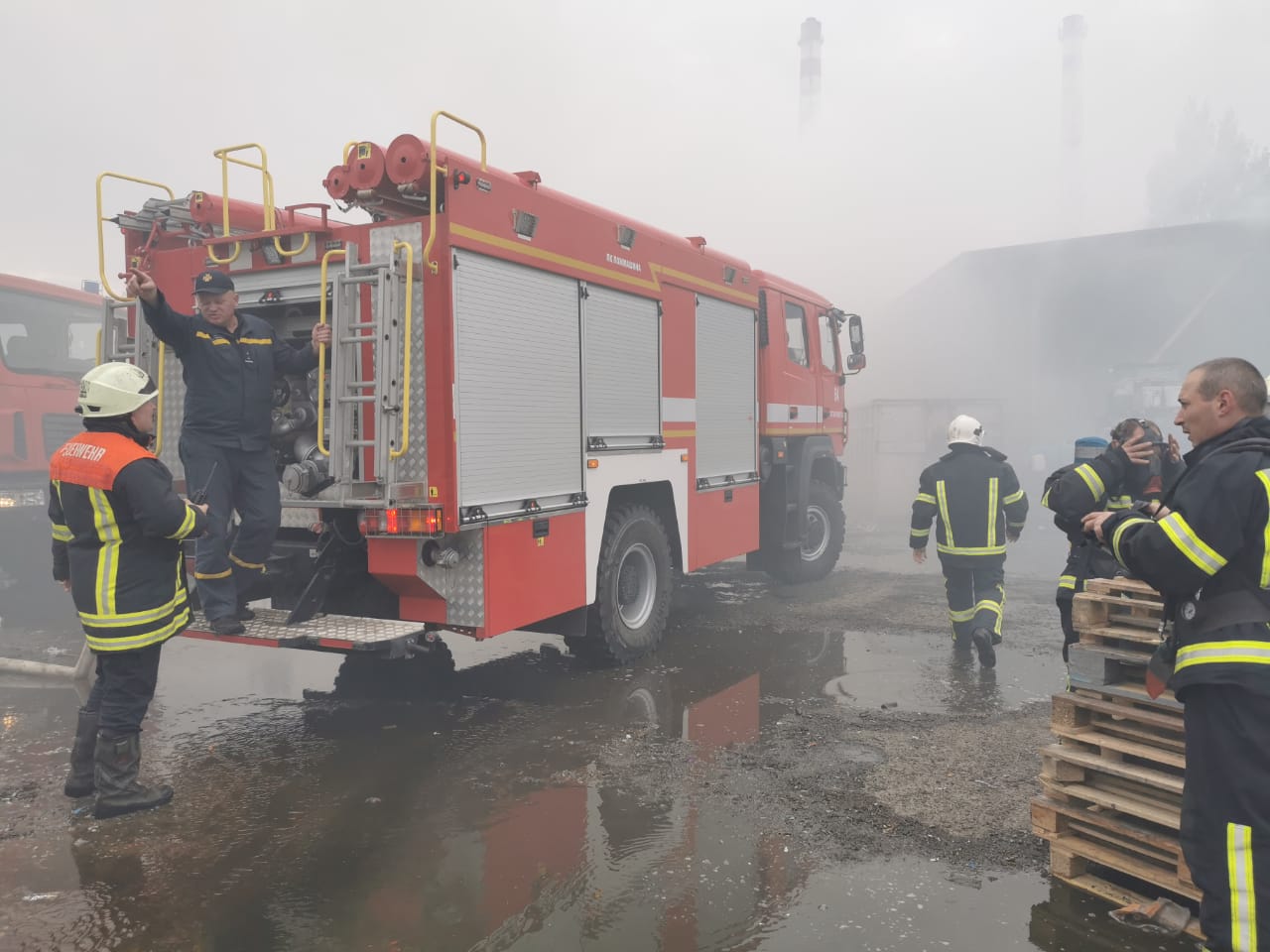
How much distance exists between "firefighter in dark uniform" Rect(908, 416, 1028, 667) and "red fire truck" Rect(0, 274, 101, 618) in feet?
25.8

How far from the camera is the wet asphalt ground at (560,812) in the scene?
9.62ft

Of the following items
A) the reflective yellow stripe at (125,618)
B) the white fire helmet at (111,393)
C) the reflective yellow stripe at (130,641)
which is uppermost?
the white fire helmet at (111,393)

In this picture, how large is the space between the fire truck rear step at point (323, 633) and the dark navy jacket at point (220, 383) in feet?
3.10

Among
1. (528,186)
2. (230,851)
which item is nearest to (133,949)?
(230,851)

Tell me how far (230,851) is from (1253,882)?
11.0 ft

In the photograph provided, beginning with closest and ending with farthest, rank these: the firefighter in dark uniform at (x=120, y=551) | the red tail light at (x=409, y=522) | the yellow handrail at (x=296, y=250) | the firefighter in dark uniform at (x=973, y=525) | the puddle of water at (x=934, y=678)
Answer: the firefighter in dark uniform at (x=120, y=551)
the red tail light at (x=409, y=522)
the yellow handrail at (x=296, y=250)
the puddle of water at (x=934, y=678)
the firefighter in dark uniform at (x=973, y=525)

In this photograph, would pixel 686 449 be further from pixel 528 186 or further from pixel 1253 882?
pixel 1253 882

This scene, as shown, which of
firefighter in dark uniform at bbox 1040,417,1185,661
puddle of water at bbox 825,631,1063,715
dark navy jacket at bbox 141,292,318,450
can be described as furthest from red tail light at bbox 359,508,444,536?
firefighter in dark uniform at bbox 1040,417,1185,661

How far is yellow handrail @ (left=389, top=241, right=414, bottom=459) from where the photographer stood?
14.3ft

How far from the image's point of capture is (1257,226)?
24031mm

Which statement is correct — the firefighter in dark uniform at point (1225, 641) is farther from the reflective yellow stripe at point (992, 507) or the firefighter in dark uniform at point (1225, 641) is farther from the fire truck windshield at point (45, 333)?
the fire truck windshield at point (45, 333)

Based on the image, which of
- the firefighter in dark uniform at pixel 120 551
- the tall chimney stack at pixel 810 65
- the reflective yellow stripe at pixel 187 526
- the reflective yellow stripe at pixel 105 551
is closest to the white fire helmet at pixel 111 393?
the firefighter in dark uniform at pixel 120 551

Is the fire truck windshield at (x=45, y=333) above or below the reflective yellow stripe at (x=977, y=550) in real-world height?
above

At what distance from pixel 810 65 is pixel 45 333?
41576 mm
